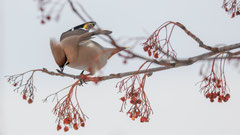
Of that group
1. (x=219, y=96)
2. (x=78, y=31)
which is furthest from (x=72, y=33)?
(x=219, y=96)

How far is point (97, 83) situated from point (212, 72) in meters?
0.23

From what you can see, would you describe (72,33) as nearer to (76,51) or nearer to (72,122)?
(76,51)

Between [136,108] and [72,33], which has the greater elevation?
[72,33]

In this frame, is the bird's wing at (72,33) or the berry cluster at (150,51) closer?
the berry cluster at (150,51)

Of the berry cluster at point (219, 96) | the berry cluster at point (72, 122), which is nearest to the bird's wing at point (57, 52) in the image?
the berry cluster at point (72, 122)

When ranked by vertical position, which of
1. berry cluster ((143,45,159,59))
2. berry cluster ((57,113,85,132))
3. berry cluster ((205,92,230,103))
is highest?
berry cluster ((143,45,159,59))

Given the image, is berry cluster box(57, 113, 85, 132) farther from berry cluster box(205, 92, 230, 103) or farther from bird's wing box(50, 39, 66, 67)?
berry cluster box(205, 92, 230, 103)

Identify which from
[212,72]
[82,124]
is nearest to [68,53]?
[82,124]

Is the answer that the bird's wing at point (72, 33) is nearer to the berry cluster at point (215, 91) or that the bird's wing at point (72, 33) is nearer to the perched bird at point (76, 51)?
the perched bird at point (76, 51)

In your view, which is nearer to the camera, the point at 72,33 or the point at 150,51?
the point at 150,51

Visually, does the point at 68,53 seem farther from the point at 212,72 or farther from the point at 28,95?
the point at 212,72

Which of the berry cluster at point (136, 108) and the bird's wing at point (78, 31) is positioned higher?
the bird's wing at point (78, 31)

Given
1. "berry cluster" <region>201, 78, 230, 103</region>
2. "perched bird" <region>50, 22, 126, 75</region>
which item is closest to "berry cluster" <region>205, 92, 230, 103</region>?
"berry cluster" <region>201, 78, 230, 103</region>

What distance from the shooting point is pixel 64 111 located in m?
0.56
